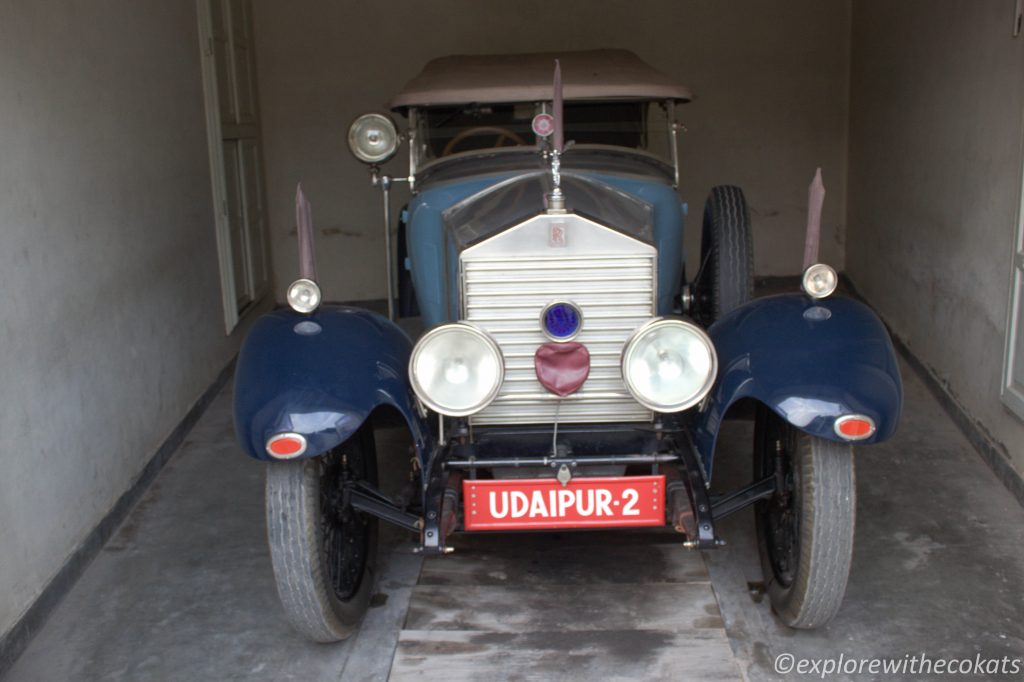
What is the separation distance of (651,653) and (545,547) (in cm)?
75

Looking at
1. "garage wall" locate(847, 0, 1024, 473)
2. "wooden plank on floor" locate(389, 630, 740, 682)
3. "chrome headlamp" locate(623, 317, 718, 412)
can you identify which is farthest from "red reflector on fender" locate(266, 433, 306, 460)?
"garage wall" locate(847, 0, 1024, 473)

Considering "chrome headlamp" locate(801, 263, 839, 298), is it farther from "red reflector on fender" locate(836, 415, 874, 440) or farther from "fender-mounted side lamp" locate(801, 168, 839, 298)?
"red reflector on fender" locate(836, 415, 874, 440)

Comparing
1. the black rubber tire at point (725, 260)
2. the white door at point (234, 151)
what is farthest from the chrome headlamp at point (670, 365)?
the white door at point (234, 151)

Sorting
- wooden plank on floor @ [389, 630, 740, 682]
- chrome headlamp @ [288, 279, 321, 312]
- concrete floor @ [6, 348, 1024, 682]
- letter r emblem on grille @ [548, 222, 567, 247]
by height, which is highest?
letter r emblem on grille @ [548, 222, 567, 247]

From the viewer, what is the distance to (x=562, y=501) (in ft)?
9.11

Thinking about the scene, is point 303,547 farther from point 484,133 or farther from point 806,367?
point 484,133

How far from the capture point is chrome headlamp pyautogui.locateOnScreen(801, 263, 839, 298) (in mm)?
2916

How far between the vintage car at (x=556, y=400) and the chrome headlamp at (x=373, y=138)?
0.56 m

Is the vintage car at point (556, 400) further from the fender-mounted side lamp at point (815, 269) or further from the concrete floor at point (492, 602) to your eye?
→ the concrete floor at point (492, 602)

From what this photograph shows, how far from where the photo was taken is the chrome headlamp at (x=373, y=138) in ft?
12.4

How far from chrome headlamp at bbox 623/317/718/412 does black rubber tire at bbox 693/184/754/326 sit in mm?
1051

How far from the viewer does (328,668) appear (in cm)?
289

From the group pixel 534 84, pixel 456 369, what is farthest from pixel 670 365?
pixel 534 84

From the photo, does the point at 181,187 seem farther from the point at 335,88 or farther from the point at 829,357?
the point at 829,357
